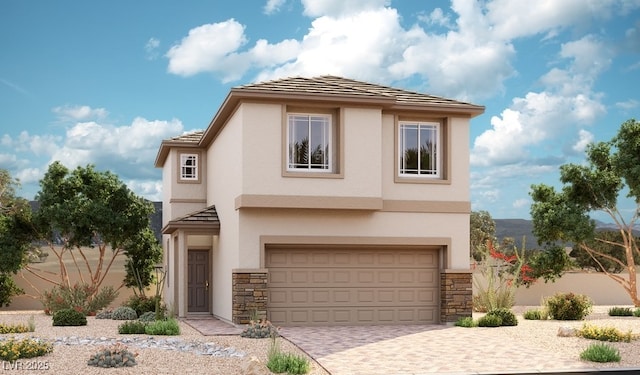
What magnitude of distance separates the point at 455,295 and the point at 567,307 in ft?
12.1

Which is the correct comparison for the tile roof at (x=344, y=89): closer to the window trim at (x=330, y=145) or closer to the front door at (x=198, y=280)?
the window trim at (x=330, y=145)

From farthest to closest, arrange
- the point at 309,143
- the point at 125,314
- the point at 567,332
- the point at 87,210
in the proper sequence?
the point at 87,210 → the point at 125,314 → the point at 309,143 → the point at 567,332

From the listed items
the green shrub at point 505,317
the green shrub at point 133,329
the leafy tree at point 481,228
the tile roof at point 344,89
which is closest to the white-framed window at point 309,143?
the tile roof at point 344,89

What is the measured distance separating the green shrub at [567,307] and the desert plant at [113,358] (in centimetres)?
1388

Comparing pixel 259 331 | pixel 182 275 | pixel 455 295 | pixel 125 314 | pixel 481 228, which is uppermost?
pixel 481 228

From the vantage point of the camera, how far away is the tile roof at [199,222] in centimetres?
2345

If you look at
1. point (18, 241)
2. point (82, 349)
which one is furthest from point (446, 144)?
point (18, 241)

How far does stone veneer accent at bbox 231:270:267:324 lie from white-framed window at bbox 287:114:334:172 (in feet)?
9.78

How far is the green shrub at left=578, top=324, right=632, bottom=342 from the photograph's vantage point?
58.0ft

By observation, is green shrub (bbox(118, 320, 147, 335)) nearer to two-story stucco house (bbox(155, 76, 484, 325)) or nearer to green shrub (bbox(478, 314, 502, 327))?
two-story stucco house (bbox(155, 76, 484, 325))

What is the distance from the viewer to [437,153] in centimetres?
2211

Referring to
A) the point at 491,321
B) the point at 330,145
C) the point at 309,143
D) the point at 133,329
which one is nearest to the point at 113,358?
the point at 133,329

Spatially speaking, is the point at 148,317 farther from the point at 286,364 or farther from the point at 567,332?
the point at 567,332

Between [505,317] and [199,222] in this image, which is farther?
[199,222]
